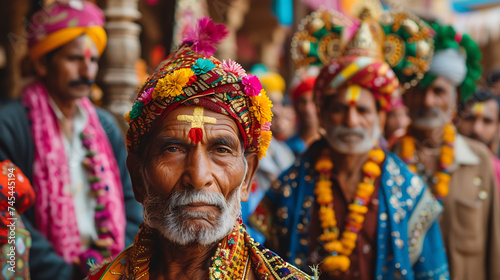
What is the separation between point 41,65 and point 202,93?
222 centimetres

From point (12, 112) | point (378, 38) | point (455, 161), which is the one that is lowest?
point (455, 161)

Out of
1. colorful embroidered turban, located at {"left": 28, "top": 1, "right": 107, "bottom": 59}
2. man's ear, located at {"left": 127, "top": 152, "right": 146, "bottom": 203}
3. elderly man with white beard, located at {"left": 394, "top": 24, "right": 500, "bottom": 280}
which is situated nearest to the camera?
man's ear, located at {"left": 127, "top": 152, "right": 146, "bottom": 203}

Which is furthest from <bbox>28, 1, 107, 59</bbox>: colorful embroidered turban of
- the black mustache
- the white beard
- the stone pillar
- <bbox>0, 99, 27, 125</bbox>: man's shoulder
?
the white beard

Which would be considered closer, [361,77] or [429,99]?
[361,77]

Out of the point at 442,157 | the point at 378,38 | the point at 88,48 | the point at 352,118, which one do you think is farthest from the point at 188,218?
the point at 442,157

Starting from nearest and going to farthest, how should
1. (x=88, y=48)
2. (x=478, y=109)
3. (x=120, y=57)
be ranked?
(x=88, y=48) → (x=120, y=57) → (x=478, y=109)

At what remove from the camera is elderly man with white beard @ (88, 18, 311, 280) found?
2117 mm

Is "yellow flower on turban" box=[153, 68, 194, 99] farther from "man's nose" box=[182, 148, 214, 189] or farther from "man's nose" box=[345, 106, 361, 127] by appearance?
"man's nose" box=[345, 106, 361, 127]

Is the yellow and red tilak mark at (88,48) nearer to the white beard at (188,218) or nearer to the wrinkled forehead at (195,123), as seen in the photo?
the wrinkled forehead at (195,123)

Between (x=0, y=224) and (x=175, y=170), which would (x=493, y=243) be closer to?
(x=175, y=170)

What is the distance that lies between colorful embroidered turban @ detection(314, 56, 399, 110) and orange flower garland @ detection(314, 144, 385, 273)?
40cm

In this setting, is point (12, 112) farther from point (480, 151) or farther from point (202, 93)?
point (480, 151)

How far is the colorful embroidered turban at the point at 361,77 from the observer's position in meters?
3.84

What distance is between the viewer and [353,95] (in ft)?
12.6
